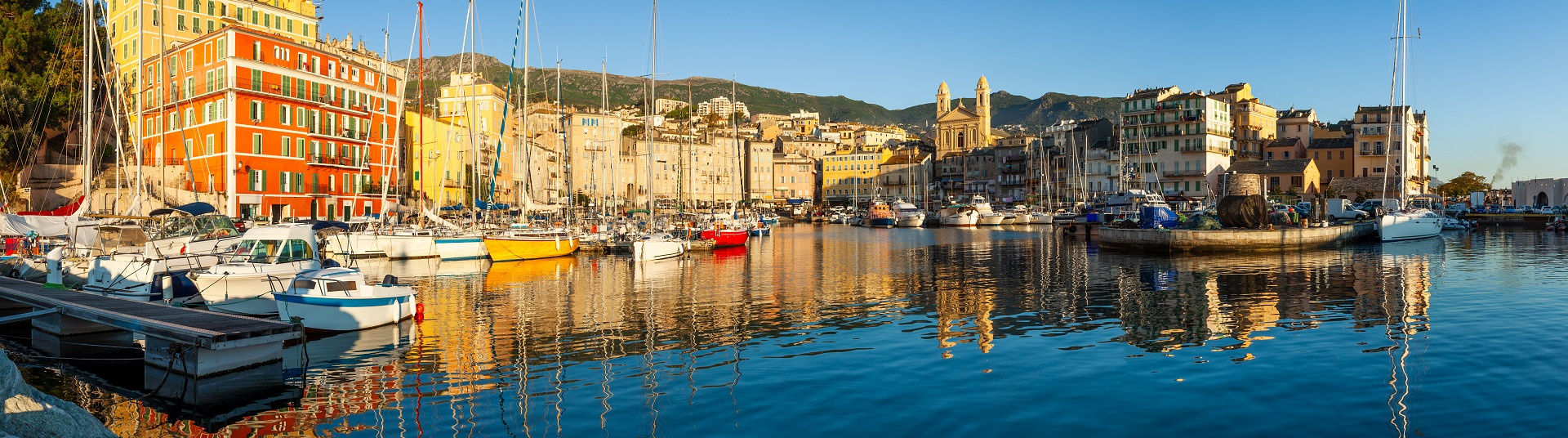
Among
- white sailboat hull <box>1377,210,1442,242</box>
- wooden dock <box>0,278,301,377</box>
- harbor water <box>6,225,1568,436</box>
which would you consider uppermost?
white sailboat hull <box>1377,210,1442,242</box>

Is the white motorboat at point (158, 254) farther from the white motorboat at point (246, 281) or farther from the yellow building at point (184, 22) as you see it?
the yellow building at point (184, 22)

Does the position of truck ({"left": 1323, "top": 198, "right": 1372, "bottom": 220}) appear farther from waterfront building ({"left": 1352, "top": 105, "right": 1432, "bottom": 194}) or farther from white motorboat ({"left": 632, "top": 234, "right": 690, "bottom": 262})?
white motorboat ({"left": 632, "top": 234, "right": 690, "bottom": 262})

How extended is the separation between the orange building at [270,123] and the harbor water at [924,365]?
34676 millimetres

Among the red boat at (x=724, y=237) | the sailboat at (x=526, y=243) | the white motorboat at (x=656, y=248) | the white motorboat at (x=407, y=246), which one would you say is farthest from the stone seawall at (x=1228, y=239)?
the white motorboat at (x=407, y=246)

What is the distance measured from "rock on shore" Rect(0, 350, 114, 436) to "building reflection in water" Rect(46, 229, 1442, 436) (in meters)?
4.19

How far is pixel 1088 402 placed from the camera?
14.6m

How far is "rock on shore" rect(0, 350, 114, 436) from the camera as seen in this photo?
28.1ft

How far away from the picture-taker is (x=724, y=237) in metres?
62.7

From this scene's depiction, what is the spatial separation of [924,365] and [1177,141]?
357 ft

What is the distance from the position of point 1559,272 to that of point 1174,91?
101269 millimetres

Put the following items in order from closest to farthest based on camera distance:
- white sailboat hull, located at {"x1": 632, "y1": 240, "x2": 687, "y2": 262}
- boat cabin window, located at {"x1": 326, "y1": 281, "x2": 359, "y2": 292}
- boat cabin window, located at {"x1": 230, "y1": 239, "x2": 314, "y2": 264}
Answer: boat cabin window, located at {"x1": 326, "y1": 281, "x2": 359, "y2": 292} → boat cabin window, located at {"x1": 230, "y1": 239, "x2": 314, "y2": 264} → white sailboat hull, located at {"x1": 632, "y1": 240, "x2": 687, "y2": 262}

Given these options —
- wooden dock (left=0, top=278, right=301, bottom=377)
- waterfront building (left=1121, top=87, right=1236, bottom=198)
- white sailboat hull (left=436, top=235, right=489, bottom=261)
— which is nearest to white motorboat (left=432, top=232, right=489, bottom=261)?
white sailboat hull (left=436, top=235, right=489, bottom=261)

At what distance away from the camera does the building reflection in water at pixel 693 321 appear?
14.6m

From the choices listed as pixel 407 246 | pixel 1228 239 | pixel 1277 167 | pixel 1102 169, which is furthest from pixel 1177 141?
pixel 407 246
